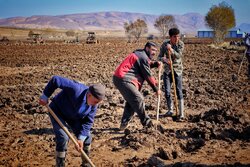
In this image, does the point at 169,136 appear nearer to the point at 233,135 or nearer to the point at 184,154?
the point at 184,154

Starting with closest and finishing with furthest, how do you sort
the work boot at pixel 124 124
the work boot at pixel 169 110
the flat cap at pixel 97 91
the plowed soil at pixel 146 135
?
the flat cap at pixel 97 91
the plowed soil at pixel 146 135
the work boot at pixel 124 124
the work boot at pixel 169 110

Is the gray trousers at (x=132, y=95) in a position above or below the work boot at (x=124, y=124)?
above

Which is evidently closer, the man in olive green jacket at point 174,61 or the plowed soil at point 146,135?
the plowed soil at point 146,135

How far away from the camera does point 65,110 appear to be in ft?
14.4

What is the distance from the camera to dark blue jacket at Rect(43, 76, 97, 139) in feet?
13.6

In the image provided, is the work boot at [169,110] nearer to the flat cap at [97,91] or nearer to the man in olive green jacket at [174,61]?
the man in olive green jacket at [174,61]

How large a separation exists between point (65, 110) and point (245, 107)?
5963 mm

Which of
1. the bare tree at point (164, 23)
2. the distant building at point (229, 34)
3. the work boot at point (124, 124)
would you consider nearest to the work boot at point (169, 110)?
the work boot at point (124, 124)

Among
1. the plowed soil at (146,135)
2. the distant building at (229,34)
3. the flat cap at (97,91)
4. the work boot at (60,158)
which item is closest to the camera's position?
the flat cap at (97,91)

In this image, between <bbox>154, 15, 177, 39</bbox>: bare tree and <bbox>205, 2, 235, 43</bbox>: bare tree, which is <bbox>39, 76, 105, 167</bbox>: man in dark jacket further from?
<bbox>154, 15, 177, 39</bbox>: bare tree

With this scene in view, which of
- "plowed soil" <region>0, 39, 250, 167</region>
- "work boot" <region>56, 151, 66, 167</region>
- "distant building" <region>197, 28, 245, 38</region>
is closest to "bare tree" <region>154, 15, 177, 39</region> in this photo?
Answer: "distant building" <region>197, 28, 245, 38</region>

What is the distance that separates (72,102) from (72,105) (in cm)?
7

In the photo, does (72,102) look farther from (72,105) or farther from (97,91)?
(97,91)

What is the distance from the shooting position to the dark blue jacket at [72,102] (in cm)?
415
